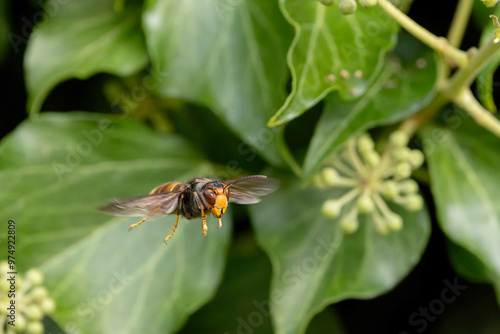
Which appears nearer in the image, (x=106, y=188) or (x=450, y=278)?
(x=106, y=188)

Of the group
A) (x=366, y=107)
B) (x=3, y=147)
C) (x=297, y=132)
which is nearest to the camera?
(x=366, y=107)

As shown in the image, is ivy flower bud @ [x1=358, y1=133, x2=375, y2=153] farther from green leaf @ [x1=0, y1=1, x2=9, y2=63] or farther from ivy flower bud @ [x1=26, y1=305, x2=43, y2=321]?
green leaf @ [x1=0, y1=1, x2=9, y2=63]

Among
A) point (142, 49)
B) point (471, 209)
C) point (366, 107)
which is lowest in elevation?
point (471, 209)

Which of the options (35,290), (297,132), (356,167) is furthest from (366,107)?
(35,290)

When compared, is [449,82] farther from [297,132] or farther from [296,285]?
[296,285]

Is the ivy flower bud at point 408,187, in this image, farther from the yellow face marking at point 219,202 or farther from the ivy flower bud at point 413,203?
the yellow face marking at point 219,202

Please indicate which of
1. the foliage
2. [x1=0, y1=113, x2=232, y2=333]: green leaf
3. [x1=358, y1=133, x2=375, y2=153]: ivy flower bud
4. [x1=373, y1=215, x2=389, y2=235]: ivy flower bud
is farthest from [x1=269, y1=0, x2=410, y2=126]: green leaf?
[x1=0, y1=113, x2=232, y2=333]: green leaf

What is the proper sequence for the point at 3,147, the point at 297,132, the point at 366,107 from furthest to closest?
the point at 297,132 → the point at 3,147 → the point at 366,107

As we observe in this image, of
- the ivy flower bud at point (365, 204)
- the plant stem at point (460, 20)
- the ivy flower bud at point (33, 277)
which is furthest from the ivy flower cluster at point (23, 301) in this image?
the plant stem at point (460, 20)
